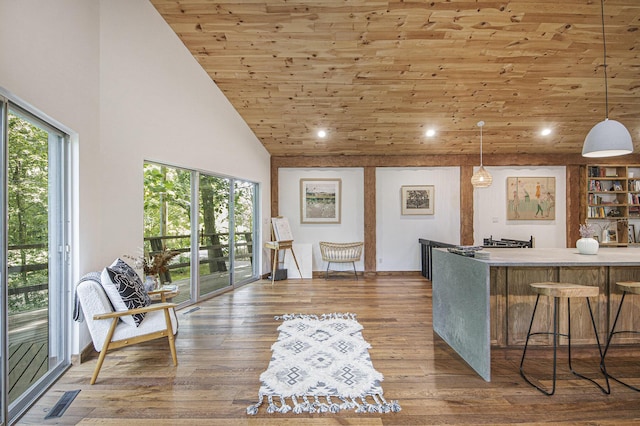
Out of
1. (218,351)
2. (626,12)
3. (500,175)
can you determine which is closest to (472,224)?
(500,175)

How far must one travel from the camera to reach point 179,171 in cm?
427

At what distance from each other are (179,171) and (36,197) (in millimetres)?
1986

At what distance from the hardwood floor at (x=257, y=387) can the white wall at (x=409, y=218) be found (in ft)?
10.2

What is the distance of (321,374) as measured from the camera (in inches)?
97.3

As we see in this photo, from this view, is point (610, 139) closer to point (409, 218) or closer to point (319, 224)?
point (409, 218)

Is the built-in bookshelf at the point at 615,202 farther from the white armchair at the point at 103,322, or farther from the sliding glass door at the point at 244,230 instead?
the white armchair at the point at 103,322

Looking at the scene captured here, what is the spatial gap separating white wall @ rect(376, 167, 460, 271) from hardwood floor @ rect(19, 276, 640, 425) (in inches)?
123

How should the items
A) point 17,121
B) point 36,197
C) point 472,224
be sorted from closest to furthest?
1. point 17,121
2. point 36,197
3. point 472,224

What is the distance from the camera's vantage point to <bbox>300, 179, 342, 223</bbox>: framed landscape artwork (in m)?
6.82

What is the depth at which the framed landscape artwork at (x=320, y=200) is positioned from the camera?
268 inches

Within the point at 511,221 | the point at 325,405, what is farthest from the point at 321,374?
the point at 511,221

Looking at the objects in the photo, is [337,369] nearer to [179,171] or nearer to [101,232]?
[101,232]

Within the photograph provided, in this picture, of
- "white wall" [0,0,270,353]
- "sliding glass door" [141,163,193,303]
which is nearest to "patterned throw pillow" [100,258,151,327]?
"white wall" [0,0,270,353]

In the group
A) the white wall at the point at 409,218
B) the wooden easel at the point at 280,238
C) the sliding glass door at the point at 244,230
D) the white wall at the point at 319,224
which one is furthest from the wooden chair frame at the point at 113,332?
the white wall at the point at 409,218
